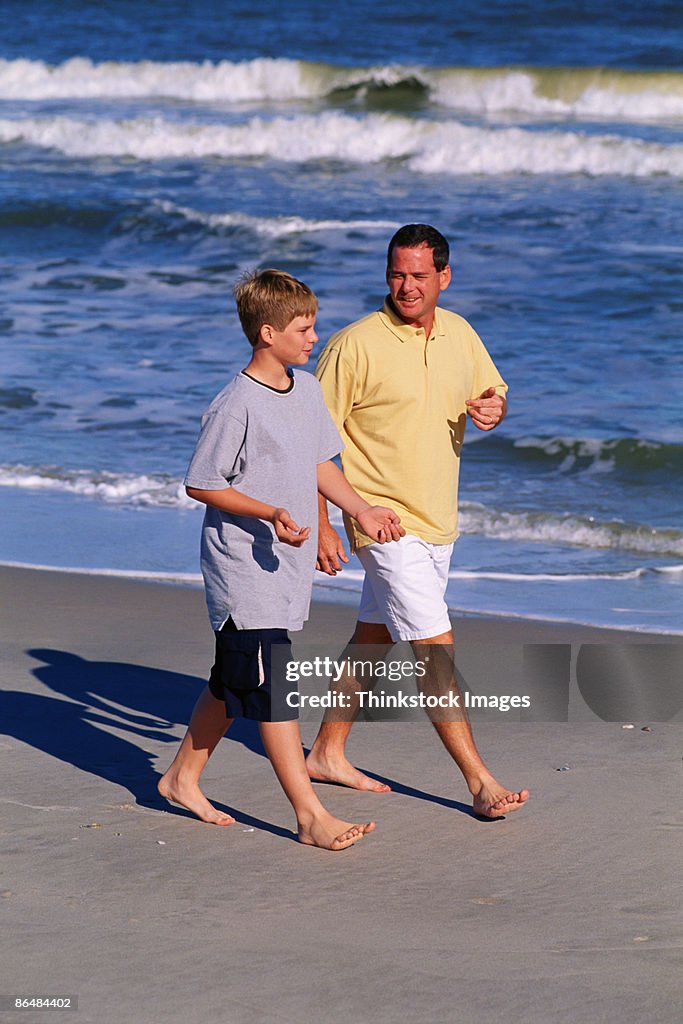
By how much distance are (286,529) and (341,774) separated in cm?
108

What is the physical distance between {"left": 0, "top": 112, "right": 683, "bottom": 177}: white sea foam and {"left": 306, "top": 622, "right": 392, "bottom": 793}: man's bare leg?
50.9 ft

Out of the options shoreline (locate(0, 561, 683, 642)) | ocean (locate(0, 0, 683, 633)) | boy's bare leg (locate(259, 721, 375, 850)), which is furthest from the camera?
ocean (locate(0, 0, 683, 633))

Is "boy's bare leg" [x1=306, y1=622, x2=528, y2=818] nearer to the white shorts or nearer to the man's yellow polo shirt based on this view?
the white shorts

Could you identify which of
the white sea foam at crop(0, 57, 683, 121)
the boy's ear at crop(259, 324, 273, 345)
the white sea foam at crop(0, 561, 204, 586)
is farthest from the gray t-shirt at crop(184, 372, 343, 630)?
the white sea foam at crop(0, 57, 683, 121)

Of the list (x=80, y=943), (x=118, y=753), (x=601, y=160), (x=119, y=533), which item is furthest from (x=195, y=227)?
(x=80, y=943)

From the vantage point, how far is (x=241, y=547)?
3.74 m

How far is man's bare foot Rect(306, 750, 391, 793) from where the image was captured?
432 cm

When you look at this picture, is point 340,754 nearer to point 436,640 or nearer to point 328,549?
point 436,640

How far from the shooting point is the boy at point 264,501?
3695mm

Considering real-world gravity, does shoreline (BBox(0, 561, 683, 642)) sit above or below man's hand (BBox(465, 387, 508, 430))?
below

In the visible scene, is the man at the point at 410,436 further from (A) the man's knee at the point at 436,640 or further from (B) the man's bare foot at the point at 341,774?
(B) the man's bare foot at the point at 341,774

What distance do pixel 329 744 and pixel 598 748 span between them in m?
0.88

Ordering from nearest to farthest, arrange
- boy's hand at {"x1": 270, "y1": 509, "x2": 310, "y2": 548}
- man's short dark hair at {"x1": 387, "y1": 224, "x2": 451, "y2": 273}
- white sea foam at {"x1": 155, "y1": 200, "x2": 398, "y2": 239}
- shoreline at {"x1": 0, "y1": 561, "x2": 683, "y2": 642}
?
boy's hand at {"x1": 270, "y1": 509, "x2": 310, "y2": 548} < man's short dark hair at {"x1": 387, "y1": 224, "x2": 451, "y2": 273} < shoreline at {"x1": 0, "y1": 561, "x2": 683, "y2": 642} < white sea foam at {"x1": 155, "y1": 200, "x2": 398, "y2": 239}

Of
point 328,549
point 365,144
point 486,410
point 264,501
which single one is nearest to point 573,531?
point 486,410
